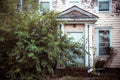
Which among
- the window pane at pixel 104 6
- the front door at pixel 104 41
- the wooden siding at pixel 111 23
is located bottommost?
the front door at pixel 104 41

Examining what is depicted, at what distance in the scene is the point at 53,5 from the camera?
15.3 m

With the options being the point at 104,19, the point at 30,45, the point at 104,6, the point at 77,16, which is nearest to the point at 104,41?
the point at 104,19

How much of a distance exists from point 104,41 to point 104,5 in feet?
7.82

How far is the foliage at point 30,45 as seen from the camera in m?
8.91

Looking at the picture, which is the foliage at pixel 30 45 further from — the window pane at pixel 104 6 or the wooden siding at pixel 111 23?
the window pane at pixel 104 6

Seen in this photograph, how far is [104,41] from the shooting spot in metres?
15.1

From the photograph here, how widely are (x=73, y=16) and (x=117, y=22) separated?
326 cm

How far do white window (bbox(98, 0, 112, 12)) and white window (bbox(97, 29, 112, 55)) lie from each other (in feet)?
4.54

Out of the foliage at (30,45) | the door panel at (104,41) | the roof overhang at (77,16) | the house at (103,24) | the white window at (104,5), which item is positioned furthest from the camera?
the white window at (104,5)

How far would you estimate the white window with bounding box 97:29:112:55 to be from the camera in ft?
49.4

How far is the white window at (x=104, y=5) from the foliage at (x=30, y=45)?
625cm

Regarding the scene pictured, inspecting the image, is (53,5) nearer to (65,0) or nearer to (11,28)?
(65,0)

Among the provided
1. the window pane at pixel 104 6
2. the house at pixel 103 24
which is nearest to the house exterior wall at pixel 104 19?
the house at pixel 103 24

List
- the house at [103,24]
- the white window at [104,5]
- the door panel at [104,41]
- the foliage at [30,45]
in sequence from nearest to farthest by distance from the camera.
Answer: the foliage at [30,45], the house at [103,24], the door panel at [104,41], the white window at [104,5]
